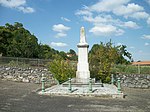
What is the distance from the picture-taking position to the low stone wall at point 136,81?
18.4 m

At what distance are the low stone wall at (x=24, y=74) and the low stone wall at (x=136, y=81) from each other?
7.01 m

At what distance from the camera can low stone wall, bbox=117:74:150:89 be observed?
60.4 feet

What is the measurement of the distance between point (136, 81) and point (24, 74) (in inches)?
432

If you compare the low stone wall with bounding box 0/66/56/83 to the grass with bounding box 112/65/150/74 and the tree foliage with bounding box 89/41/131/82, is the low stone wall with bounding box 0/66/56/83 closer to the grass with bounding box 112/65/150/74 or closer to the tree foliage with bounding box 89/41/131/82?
the tree foliage with bounding box 89/41/131/82

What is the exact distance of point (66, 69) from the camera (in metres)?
18.5

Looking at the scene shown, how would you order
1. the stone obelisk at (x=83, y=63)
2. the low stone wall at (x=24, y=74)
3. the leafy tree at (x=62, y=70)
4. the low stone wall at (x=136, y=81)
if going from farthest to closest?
the low stone wall at (x=24, y=74) → the low stone wall at (x=136, y=81) → the leafy tree at (x=62, y=70) → the stone obelisk at (x=83, y=63)

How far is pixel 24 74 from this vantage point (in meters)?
20.9

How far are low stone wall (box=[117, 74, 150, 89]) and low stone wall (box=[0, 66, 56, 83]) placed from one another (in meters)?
7.01

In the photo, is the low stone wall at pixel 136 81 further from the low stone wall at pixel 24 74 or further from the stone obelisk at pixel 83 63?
the low stone wall at pixel 24 74

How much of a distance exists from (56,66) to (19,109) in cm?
1105

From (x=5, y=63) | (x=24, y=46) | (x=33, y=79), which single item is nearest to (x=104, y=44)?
(x=33, y=79)

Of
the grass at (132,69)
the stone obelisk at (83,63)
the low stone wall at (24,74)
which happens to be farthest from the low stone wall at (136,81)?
the low stone wall at (24,74)

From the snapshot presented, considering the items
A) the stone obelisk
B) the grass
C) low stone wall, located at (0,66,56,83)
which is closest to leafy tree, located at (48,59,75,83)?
low stone wall, located at (0,66,56,83)

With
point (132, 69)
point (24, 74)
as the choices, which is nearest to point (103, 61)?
point (132, 69)
